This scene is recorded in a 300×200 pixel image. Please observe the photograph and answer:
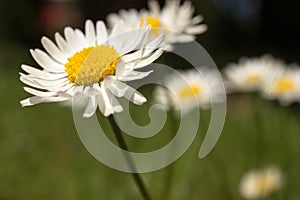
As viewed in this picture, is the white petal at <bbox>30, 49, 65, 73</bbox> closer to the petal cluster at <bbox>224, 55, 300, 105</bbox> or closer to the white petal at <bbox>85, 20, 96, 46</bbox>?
the white petal at <bbox>85, 20, 96, 46</bbox>

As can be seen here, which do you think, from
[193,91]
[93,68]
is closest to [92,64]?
[93,68]

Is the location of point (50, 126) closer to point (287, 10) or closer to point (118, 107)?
point (118, 107)

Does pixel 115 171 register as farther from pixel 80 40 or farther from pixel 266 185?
pixel 80 40

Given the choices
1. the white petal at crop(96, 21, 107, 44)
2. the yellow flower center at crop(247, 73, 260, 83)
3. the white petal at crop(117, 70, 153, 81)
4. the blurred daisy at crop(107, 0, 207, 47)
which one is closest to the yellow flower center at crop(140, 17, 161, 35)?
the blurred daisy at crop(107, 0, 207, 47)

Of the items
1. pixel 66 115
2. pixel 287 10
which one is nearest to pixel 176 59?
pixel 287 10

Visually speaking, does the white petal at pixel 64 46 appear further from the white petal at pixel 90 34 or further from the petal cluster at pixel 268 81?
the petal cluster at pixel 268 81

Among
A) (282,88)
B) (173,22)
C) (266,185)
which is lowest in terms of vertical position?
(266,185)

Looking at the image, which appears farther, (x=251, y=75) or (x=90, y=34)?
(x=251, y=75)
